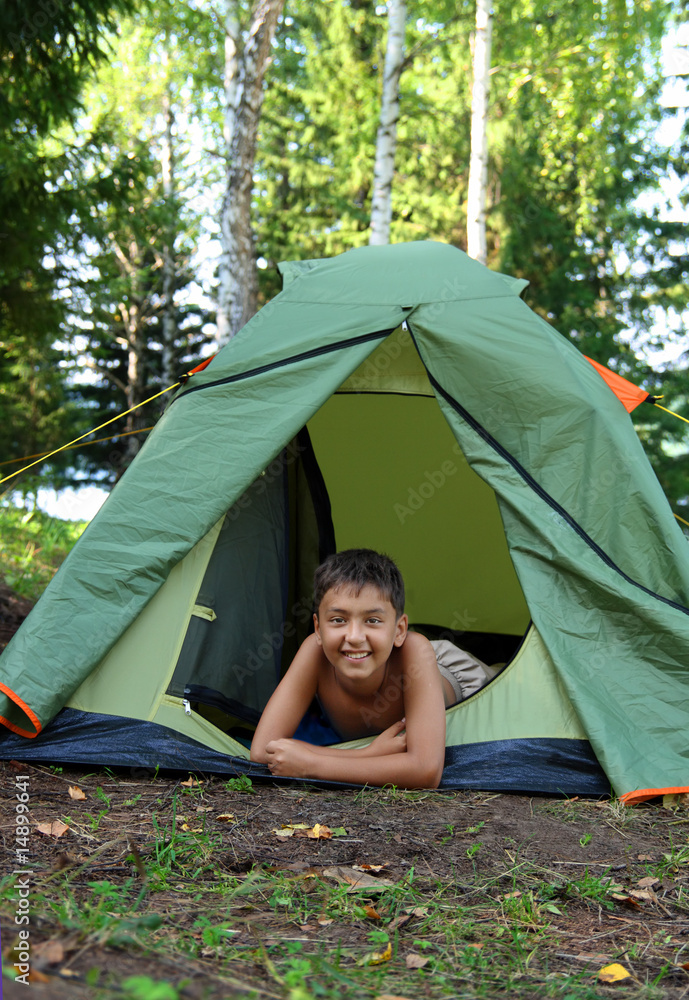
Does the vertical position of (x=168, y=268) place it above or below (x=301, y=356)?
above

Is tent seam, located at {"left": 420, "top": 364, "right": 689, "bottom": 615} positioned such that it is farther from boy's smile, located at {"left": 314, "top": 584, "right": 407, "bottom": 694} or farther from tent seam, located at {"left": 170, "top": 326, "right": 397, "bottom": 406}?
boy's smile, located at {"left": 314, "top": 584, "right": 407, "bottom": 694}

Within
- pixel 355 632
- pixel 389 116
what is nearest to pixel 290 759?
pixel 355 632

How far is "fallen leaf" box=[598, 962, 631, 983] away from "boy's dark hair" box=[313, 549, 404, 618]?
4.26 feet

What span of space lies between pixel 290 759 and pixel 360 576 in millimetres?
607

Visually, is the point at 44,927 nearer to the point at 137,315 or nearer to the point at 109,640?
the point at 109,640

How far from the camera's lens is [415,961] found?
1.50 meters

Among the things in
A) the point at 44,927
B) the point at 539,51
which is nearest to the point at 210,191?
the point at 539,51

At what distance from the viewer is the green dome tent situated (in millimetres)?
2584

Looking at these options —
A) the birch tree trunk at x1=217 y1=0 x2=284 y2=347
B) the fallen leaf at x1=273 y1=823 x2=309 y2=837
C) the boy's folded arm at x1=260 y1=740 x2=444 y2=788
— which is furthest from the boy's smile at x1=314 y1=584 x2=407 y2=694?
the birch tree trunk at x1=217 y1=0 x2=284 y2=347

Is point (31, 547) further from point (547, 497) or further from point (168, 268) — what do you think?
point (168, 268)

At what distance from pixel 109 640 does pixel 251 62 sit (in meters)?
6.26

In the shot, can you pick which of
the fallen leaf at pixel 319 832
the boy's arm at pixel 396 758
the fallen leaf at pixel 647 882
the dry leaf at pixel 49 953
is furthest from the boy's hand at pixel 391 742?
the dry leaf at pixel 49 953

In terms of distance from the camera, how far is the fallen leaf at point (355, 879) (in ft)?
5.91

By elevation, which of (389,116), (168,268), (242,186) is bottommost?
(242,186)
